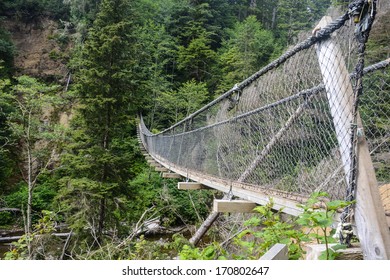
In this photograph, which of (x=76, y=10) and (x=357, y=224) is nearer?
(x=357, y=224)

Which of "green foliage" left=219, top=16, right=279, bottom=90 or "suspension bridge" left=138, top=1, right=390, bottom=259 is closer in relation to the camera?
"suspension bridge" left=138, top=1, right=390, bottom=259

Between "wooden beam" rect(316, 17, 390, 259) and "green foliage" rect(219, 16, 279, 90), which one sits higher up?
"green foliage" rect(219, 16, 279, 90)

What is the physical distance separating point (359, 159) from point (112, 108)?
5.68 metres

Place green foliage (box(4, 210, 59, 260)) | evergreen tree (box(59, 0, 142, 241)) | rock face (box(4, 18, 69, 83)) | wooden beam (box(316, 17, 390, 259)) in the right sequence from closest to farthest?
wooden beam (box(316, 17, 390, 259)) < green foliage (box(4, 210, 59, 260)) < evergreen tree (box(59, 0, 142, 241)) < rock face (box(4, 18, 69, 83))

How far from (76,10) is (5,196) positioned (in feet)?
27.2

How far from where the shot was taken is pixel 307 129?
1562 millimetres

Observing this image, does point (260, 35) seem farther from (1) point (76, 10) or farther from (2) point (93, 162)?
(2) point (93, 162)

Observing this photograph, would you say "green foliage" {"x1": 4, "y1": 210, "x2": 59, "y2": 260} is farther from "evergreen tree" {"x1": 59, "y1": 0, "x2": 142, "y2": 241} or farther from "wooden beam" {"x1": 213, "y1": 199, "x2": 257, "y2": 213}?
"wooden beam" {"x1": 213, "y1": 199, "x2": 257, "y2": 213}

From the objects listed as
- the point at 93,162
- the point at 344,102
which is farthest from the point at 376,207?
the point at 93,162

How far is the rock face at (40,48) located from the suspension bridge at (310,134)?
38.8ft

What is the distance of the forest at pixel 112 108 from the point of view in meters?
5.14

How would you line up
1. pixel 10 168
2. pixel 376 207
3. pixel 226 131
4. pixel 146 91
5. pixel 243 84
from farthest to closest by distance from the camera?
1. pixel 146 91
2. pixel 10 168
3. pixel 226 131
4. pixel 243 84
5. pixel 376 207

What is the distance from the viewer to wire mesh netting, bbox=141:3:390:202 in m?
0.93

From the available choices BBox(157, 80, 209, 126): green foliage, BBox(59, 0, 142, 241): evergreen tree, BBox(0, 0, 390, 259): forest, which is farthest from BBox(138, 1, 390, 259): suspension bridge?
BBox(157, 80, 209, 126): green foliage
